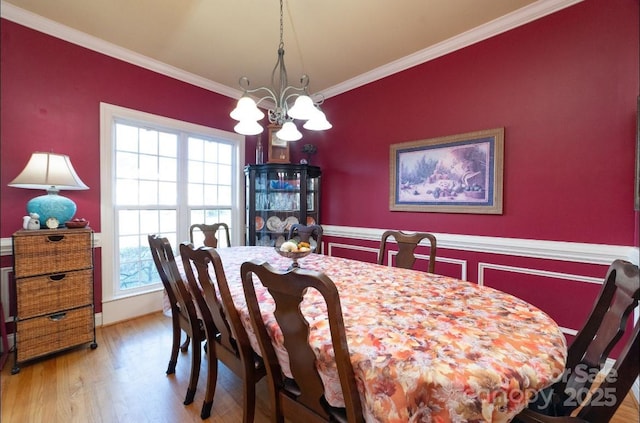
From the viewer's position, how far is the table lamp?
2.02 meters

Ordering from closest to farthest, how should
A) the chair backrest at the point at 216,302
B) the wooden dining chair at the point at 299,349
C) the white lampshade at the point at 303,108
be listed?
the wooden dining chair at the point at 299,349 → the chair backrest at the point at 216,302 → the white lampshade at the point at 303,108

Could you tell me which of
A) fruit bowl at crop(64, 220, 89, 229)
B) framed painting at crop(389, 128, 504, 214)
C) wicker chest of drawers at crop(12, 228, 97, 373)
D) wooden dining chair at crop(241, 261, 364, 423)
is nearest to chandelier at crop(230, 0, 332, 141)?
wooden dining chair at crop(241, 261, 364, 423)

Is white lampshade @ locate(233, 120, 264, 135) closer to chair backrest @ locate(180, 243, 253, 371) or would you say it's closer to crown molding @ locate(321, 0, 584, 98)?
chair backrest @ locate(180, 243, 253, 371)

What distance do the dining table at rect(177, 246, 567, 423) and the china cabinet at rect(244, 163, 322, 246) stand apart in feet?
7.03

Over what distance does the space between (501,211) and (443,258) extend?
0.68m

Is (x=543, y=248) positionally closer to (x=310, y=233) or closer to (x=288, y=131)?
(x=310, y=233)

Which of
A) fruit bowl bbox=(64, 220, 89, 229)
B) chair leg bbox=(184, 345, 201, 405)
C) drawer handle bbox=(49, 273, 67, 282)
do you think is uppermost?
fruit bowl bbox=(64, 220, 89, 229)

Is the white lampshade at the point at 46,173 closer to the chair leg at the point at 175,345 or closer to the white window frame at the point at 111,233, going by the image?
the white window frame at the point at 111,233

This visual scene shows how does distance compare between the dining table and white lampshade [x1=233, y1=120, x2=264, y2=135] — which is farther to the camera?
white lampshade [x1=233, y1=120, x2=264, y2=135]

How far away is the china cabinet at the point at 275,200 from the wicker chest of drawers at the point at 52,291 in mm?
1635

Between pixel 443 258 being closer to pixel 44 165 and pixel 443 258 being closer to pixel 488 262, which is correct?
pixel 488 262

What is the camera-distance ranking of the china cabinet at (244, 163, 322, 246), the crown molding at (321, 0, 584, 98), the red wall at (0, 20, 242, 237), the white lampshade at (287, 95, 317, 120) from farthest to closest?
1. the china cabinet at (244, 163, 322, 246)
2. the red wall at (0, 20, 242, 237)
3. the crown molding at (321, 0, 584, 98)
4. the white lampshade at (287, 95, 317, 120)

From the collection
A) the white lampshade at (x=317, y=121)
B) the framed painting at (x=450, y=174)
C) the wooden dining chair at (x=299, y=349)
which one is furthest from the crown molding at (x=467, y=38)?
the wooden dining chair at (x=299, y=349)

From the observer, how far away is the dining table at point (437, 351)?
0.72 m
